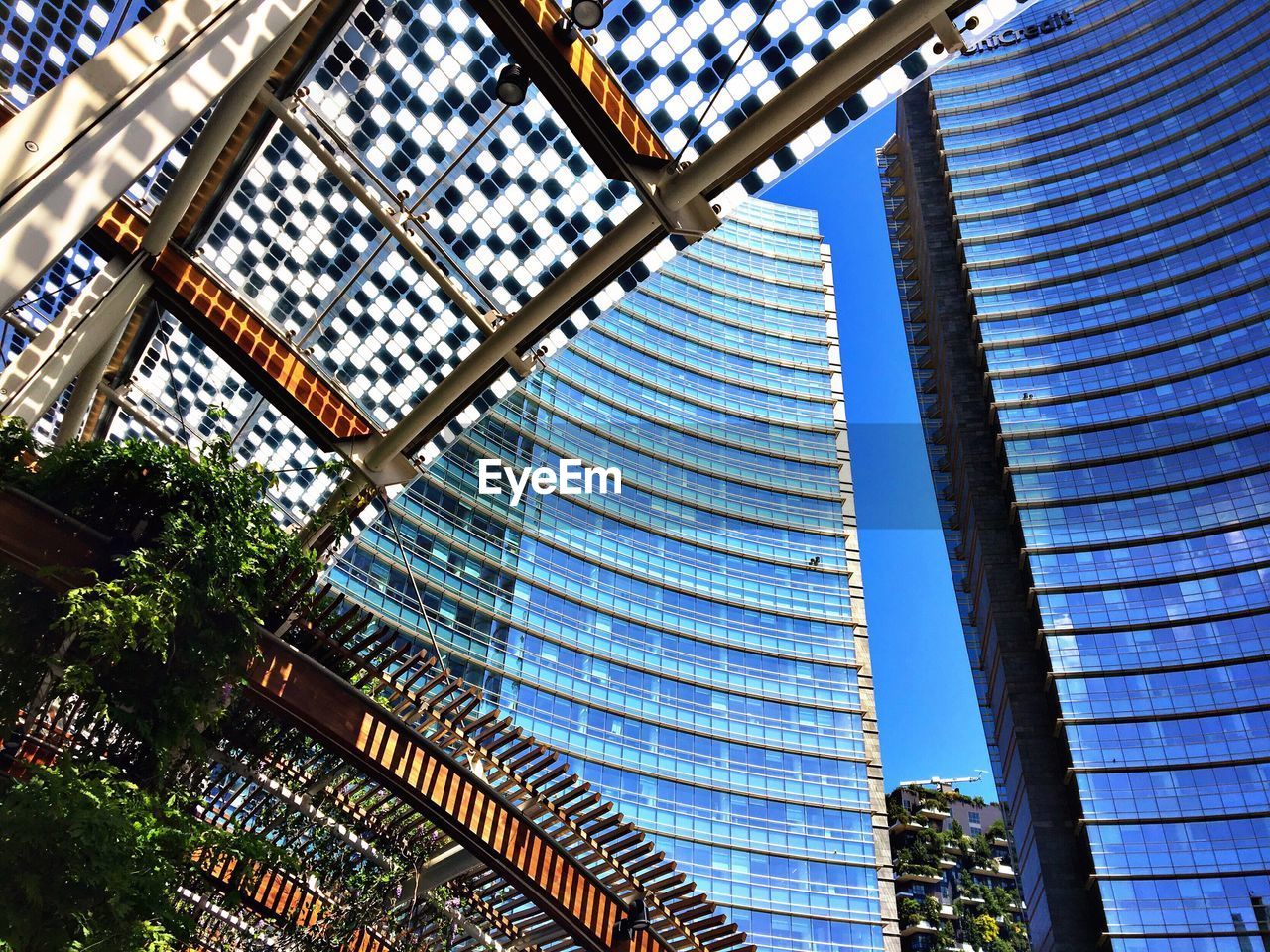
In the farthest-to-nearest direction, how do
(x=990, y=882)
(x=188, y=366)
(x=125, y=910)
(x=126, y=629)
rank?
(x=990, y=882)
(x=188, y=366)
(x=126, y=629)
(x=125, y=910)

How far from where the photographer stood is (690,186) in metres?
10.4

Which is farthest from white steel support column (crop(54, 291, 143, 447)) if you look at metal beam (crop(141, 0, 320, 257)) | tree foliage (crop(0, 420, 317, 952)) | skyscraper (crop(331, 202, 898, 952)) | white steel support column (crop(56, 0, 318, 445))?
skyscraper (crop(331, 202, 898, 952))

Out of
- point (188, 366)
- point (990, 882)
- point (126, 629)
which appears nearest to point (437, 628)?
point (188, 366)

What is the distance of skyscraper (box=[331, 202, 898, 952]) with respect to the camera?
48188 mm

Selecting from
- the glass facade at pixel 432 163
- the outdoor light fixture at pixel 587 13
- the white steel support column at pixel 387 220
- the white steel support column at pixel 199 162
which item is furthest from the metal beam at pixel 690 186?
the white steel support column at pixel 199 162

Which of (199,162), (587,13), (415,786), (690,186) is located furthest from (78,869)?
(690,186)

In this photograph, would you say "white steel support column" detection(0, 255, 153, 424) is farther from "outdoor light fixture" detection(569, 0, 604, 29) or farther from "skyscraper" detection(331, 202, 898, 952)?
"skyscraper" detection(331, 202, 898, 952)

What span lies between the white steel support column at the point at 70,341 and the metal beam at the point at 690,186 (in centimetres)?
322

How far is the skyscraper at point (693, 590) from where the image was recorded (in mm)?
48188

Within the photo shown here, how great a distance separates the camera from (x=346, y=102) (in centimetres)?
1139

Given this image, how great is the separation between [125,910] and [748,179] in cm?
824

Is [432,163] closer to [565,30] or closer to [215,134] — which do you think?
[215,134]

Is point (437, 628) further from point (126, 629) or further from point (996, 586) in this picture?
point (126, 629)

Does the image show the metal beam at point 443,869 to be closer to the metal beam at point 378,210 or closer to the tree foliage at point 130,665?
the tree foliage at point 130,665
